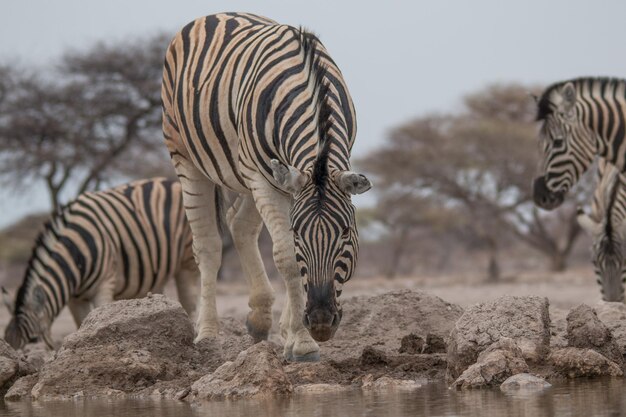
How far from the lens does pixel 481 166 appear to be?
102ft

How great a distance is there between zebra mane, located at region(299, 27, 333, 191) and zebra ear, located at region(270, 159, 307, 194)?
66 millimetres

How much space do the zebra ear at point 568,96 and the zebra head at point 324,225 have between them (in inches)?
198

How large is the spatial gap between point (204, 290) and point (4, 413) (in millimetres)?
2170

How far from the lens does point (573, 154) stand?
10.1 metres

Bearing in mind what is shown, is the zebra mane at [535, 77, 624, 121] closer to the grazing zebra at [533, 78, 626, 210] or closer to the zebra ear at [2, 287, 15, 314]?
the grazing zebra at [533, 78, 626, 210]

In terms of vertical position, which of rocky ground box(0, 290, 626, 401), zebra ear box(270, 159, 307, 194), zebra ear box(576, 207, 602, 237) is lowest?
rocky ground box(0, 290, 626, 401)

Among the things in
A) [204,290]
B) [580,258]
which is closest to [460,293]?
[204,290]

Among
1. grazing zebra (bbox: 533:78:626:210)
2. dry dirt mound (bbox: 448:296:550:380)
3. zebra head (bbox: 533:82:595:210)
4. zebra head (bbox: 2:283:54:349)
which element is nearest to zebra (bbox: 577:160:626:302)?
grazing zebra (bbox: 533:78:626:210)

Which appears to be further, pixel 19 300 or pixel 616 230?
pixel 616 230

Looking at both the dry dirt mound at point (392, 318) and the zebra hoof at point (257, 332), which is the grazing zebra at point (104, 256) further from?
the zebra hoof at point (257, 332)

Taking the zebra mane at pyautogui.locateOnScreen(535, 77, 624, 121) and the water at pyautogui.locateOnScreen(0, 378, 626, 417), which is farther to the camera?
the zebra mane at pyautogui.locateOnScreen(535, 77, 624, 121)

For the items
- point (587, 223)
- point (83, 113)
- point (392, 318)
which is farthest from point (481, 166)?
point (392, 318)

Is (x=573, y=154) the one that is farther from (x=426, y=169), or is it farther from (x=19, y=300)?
(x=426, y=169)

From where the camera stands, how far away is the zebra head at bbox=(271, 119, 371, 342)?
5.32 meters
